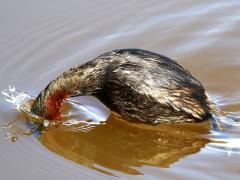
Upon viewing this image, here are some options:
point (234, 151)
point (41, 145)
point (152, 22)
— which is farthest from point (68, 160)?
point (152, 22)

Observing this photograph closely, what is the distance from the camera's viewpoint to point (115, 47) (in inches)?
335

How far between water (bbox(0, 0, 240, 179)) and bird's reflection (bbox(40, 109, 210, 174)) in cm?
1

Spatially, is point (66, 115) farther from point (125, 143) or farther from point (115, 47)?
point (115, 47)

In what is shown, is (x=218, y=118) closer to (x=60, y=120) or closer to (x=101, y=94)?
(x=101, y=94)

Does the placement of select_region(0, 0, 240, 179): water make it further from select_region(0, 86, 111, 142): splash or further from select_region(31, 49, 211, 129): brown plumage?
select_region(31, 49, 211, 129): brown plumage

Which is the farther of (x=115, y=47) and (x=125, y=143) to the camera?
(x=115, y=47)

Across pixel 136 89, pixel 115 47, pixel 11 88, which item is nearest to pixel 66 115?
pixel 11 88

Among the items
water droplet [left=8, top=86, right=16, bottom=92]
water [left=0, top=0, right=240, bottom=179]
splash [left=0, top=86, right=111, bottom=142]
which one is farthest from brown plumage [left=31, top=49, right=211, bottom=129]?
water droplet [left=8, top=86, right=16, bottom=92]

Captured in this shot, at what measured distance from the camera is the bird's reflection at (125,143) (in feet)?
21.5

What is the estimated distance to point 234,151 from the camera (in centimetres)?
648

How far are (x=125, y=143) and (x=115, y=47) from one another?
6.52 feet

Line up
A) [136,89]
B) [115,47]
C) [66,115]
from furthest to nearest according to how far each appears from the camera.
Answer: [115,47] → [66,115] → [136,89]

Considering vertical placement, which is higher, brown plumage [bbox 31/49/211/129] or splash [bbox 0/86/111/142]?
brown plumage [bbox 31/49/211/129]

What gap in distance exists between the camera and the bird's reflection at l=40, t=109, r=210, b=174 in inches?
258
